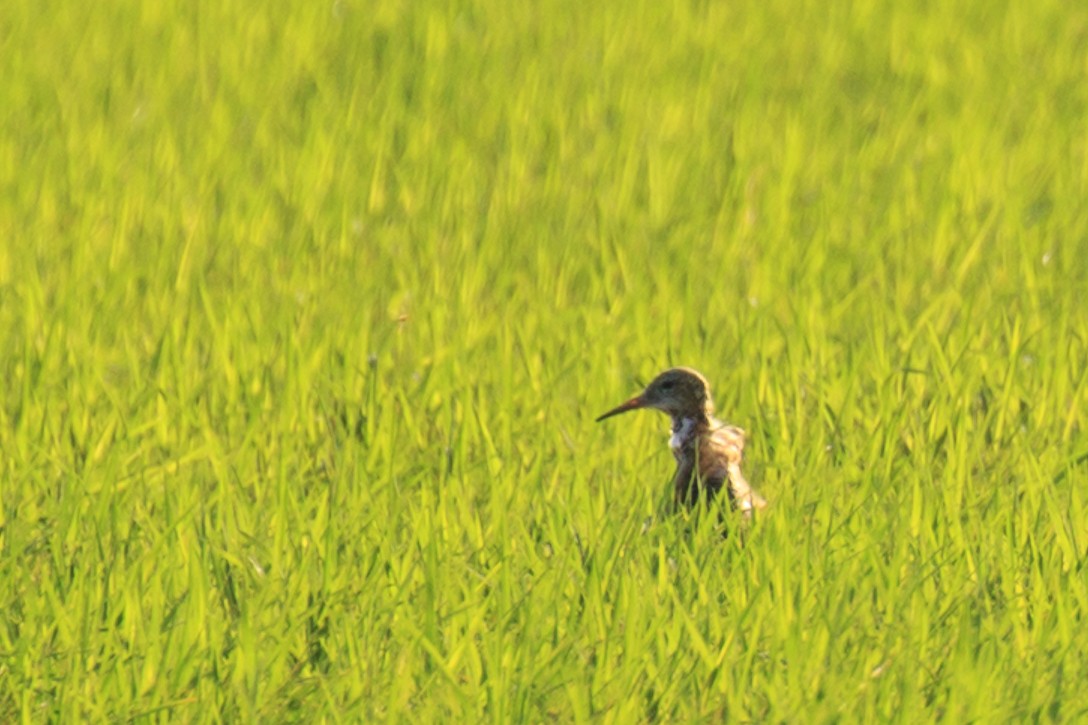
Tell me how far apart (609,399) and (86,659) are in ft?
6.41

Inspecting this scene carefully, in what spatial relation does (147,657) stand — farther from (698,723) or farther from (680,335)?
(680,335)

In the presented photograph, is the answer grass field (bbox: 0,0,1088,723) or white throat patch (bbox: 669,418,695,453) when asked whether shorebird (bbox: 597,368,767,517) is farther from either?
grass field (bbox: 0,0,1088,723)

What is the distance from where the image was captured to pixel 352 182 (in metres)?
7.80

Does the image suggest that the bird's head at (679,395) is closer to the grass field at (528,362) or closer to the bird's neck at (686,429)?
the bird's neck at (686,429)

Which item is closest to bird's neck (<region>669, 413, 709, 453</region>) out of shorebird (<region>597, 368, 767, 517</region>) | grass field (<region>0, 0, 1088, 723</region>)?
shorebird (<region>597, 368, 767, 517</region>)

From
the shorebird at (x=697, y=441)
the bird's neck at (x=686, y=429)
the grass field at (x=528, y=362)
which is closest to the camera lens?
the grass field at (x=528, y=362)

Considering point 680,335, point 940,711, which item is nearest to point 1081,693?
point 940,711

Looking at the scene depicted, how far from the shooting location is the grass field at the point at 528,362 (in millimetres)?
4090

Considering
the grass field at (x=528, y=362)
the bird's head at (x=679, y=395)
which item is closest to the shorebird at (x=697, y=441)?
the bird's head at (x=679, y=395)

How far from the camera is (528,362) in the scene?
5.93 meters

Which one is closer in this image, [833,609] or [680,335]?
[833,609]

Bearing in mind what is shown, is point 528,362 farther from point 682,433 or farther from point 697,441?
point 697,441

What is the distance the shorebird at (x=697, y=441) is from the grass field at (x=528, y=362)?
11cm

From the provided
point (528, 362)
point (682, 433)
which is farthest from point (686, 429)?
point (528, 362)
